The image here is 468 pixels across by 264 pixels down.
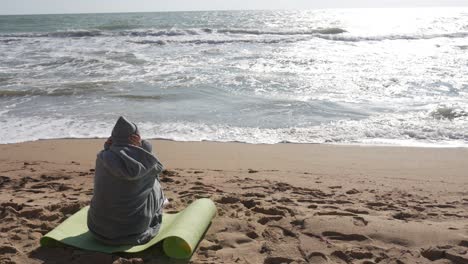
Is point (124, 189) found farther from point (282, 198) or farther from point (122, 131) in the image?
point (282, 198)

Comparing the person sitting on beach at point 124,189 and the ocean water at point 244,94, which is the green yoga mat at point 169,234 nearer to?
the person sitting on beach at point 124,189

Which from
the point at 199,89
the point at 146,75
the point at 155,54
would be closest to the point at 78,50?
the point at 155,54

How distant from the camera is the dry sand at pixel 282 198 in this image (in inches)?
140

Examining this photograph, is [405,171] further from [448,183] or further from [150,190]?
[150,190]

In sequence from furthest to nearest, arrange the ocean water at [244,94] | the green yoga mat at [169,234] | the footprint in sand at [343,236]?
1. the ocean water at [244,94]
2. the footprint in sand at [343,236]
3. the green yoga mat at [169,234]

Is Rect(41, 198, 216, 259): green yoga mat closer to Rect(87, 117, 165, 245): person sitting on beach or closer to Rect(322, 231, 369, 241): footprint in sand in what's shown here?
Rect(87, 117, 165, 245): person sitting on beach

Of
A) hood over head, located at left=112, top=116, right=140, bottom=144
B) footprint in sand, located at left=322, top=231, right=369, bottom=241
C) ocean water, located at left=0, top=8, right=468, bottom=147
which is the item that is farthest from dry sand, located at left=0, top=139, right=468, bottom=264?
hood over head, located at left=112, top=116, right=140, bottom=144

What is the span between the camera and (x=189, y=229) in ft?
12.0

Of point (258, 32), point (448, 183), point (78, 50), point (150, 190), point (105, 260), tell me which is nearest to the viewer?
point (105, 260)

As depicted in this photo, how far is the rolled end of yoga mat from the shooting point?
3.46 meters

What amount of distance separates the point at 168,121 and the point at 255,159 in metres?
2.48

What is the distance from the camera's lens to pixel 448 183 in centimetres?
543

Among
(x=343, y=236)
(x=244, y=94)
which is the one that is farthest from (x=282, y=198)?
(x=244, y=94)

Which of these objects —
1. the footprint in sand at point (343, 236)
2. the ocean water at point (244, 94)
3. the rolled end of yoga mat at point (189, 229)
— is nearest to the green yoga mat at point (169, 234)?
the rolled end of yoga mat at point (189, 229)
